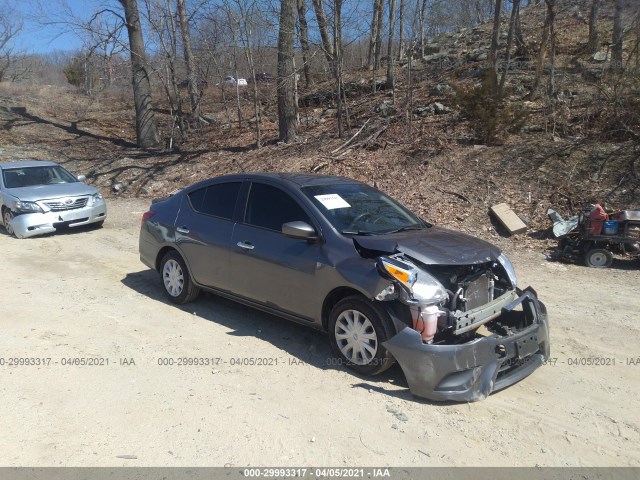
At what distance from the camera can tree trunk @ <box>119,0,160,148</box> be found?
18.3 m

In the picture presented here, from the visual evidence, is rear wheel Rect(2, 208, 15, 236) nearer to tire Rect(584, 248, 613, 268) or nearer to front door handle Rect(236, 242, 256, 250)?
front door handle Rect(236, 242, 256, 250)

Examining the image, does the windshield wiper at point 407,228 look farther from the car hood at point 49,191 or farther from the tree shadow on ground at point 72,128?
the tree shadow on ground at point 72,128

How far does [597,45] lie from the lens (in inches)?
676

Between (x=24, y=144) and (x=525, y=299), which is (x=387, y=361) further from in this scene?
(x=24, y=144)

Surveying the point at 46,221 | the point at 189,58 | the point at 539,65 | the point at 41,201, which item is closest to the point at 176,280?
the point at 46,221

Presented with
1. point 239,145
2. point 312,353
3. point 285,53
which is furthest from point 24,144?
point 312,353

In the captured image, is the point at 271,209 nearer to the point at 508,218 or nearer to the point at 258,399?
the point at 258,399

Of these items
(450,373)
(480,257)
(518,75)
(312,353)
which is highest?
(518,75)

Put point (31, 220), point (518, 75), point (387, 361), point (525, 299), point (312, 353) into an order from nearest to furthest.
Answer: point (387, 361) → point (525, 299) → point (312, 353) → point (31, 220) → point (518, 75)

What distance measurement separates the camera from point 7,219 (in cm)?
1042

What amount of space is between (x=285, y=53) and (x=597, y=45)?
10.2 m

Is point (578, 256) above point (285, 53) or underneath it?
underneath

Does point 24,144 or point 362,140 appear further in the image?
point 24,144

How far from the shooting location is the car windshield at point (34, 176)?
11000mm
